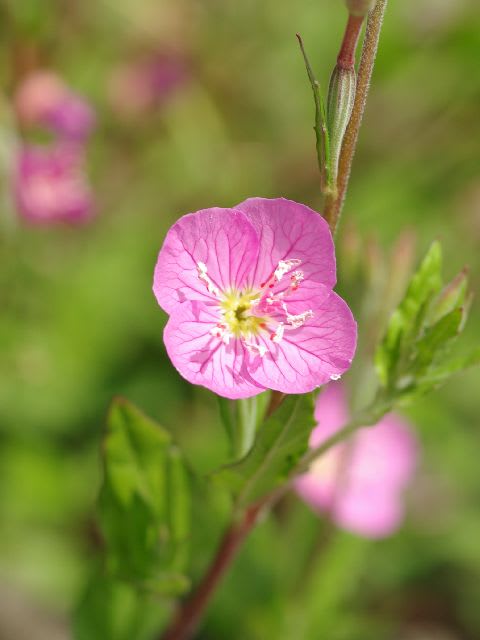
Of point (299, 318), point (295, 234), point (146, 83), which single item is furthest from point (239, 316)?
point (146, 83)

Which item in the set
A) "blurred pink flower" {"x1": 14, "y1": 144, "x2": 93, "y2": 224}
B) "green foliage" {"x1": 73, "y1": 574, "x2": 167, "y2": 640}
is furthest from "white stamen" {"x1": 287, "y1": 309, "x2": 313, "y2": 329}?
"blurred pink flower" {"x1": 14, "y1": 144, "x2": 93, "y2": 224}

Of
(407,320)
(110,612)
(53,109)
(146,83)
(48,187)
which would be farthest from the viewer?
(146,83)

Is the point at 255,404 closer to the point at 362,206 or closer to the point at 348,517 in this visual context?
the point at 348,517

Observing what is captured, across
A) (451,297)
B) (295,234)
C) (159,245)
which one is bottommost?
(159,245)

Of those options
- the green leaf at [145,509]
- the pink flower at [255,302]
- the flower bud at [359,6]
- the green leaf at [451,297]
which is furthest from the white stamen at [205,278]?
the flower bud at [359,6]

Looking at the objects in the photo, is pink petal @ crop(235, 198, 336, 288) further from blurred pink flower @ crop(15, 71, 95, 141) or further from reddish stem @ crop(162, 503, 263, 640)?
blurred pink flower @ crop(15, 71, 95, 141)

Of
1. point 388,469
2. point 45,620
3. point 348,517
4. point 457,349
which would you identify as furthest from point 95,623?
point 457,349

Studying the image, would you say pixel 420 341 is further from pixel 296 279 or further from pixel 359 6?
pixel 359 6

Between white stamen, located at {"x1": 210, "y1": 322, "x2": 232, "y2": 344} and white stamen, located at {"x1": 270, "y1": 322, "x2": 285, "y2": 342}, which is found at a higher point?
white stamen, located at {"x1": 270, "y1": 322, "x2": 285, "y2": 342}
